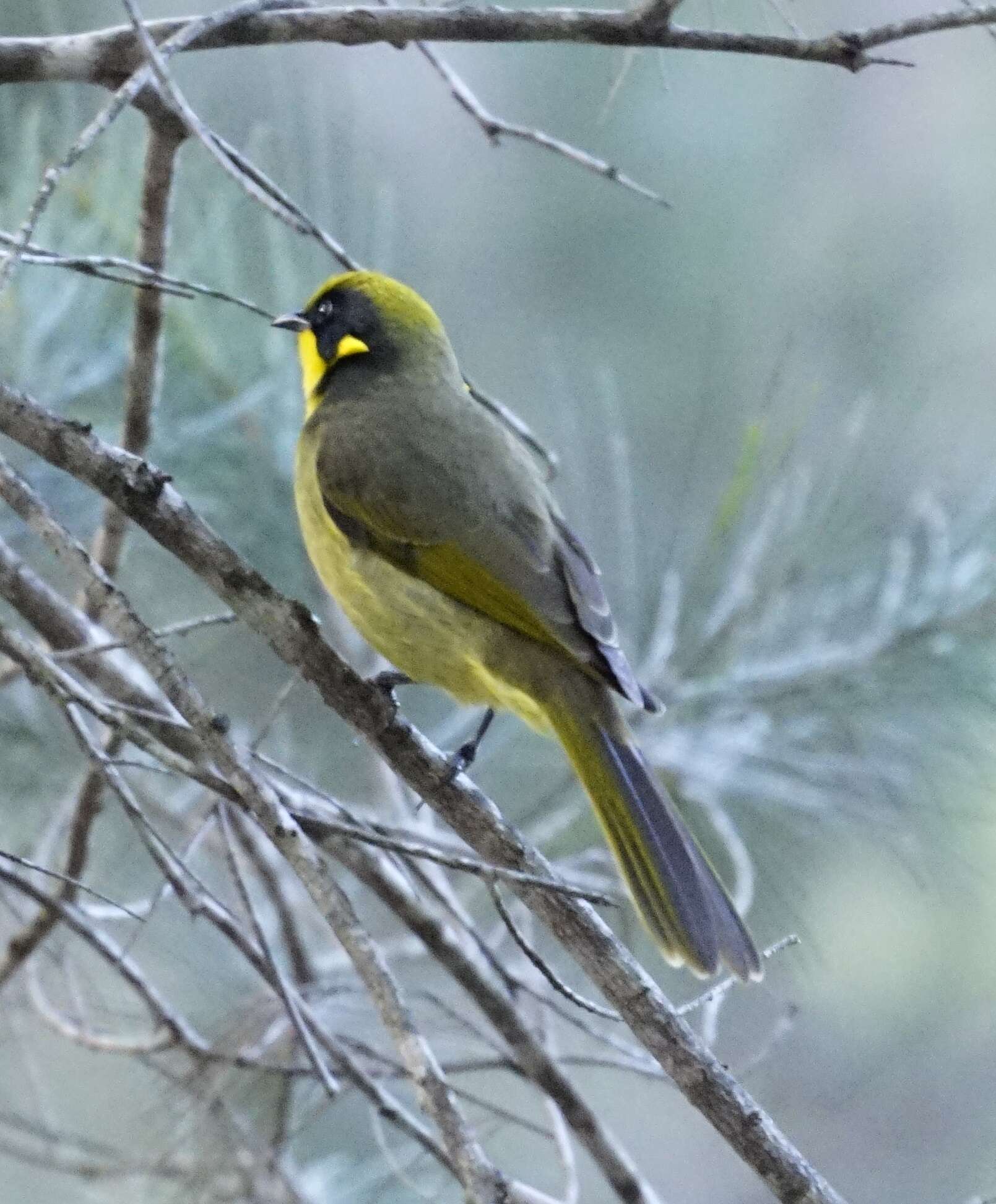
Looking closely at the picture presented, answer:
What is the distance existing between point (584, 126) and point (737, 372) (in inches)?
24.9

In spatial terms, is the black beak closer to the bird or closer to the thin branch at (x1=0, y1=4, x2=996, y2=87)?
the bird

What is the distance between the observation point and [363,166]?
10.7 feet

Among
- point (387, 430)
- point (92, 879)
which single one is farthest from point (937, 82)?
point (92, 879)

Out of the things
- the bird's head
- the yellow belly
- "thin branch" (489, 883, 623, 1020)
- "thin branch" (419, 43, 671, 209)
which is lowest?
"thin branch" (489, 883, 623, 1020)

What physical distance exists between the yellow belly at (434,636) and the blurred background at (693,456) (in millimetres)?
376

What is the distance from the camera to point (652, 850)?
1797 mm

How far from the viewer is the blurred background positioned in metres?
2.39

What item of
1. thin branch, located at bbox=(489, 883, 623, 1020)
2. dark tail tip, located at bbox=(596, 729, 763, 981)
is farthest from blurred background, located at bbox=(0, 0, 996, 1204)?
→ thin branch, located at bbox=(489, 883, 623, 1020)

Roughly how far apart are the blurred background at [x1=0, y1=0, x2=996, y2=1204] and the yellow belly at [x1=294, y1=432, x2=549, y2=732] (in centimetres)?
38

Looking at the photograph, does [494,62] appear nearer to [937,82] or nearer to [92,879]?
[937,82]

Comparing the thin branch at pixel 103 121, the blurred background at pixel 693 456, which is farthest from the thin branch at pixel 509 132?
the thin branch at pixel 103 121

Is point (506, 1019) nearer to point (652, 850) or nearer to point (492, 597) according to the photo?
point (652, 850)

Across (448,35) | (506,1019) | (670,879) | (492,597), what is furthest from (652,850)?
(448,35)

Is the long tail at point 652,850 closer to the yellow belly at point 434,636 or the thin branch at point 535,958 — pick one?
the yellow belly at point 434,636
